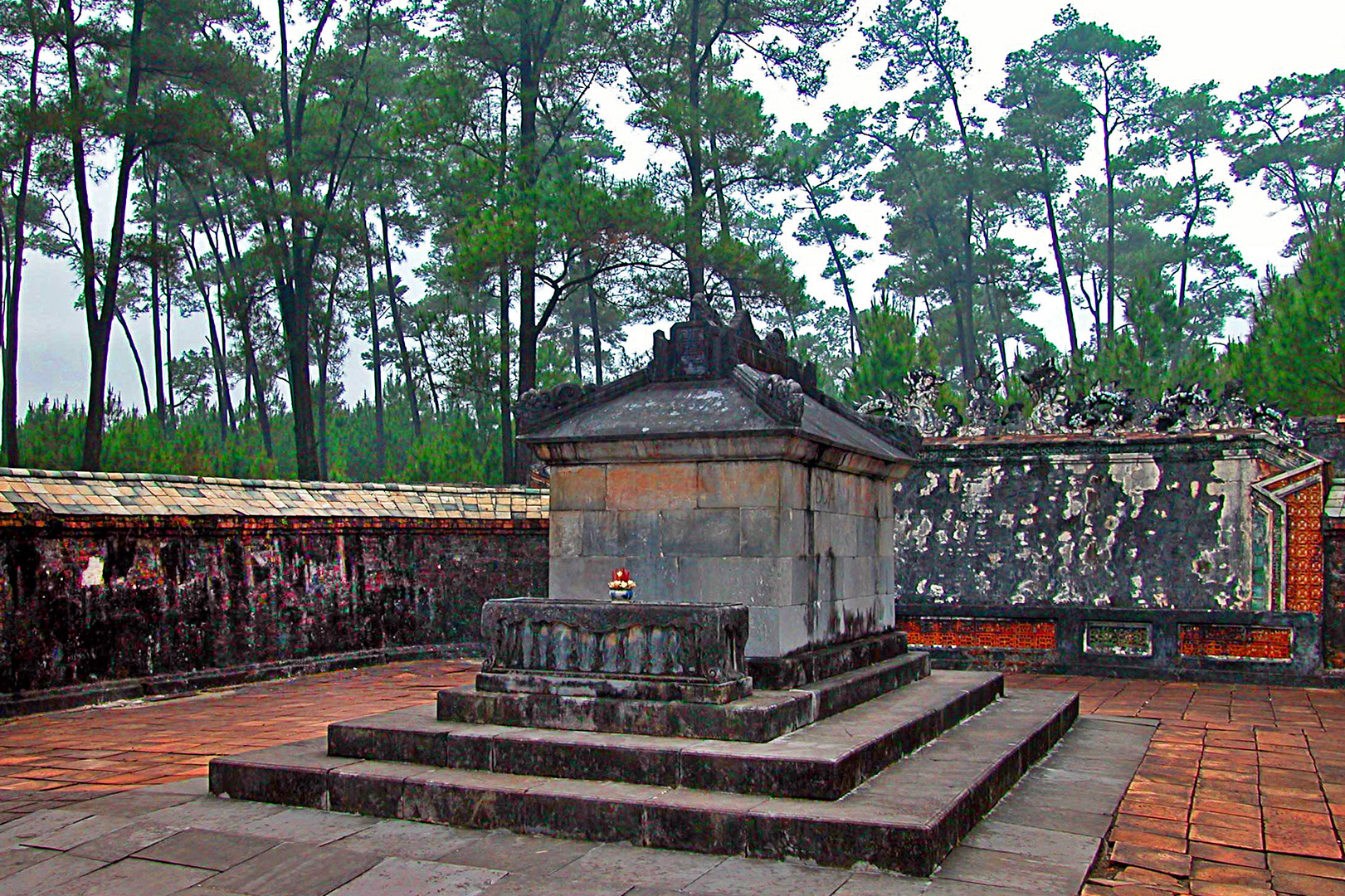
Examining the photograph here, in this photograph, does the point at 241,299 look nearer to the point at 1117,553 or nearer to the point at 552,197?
the point at 552,197

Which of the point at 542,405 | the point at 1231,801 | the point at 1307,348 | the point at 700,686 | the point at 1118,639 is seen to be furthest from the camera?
the point at 1307,348

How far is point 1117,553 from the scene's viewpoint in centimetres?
1263

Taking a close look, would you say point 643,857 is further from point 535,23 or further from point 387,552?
point 535,23

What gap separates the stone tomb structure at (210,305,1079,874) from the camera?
15.9 feet

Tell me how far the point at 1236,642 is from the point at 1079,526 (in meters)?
2.11

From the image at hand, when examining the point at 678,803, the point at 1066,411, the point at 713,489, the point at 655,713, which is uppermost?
the point at 1066,411

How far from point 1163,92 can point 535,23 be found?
20.4 m

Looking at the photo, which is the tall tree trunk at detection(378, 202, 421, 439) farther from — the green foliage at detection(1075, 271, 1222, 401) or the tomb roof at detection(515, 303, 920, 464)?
the tomb roof at detection(515, 303, 920, 464)

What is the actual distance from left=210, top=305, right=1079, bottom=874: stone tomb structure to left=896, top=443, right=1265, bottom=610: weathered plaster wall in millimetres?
5369

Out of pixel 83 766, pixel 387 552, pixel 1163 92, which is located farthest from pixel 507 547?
pixel 1163 92

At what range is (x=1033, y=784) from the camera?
6.16 meters

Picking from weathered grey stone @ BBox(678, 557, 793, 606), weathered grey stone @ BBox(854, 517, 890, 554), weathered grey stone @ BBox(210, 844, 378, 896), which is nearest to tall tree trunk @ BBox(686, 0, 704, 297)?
weathered grey stone @ BBox(854, 517, 890, 554)

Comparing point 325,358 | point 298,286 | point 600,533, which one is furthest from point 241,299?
point 600,533

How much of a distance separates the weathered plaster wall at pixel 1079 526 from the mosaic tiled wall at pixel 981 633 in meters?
0.34
